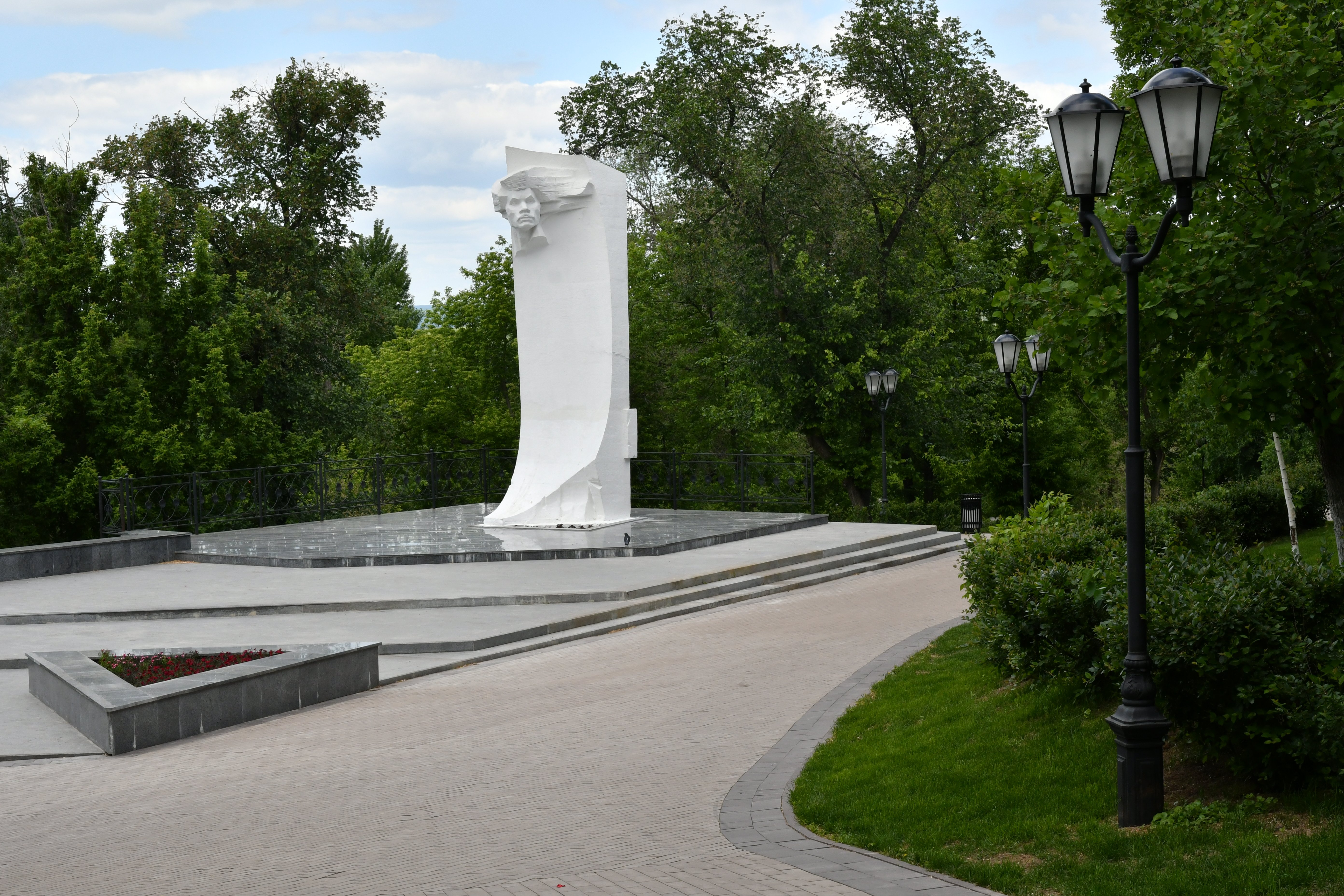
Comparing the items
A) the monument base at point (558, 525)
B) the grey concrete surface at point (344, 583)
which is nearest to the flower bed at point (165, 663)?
the grey concrete surface at point (344, 583)

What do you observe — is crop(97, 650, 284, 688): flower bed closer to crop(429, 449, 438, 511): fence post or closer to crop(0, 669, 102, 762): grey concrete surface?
crop(0, 669, 102, 762): grey concrete surface

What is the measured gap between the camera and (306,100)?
97.1 feet

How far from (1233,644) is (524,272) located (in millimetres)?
15900

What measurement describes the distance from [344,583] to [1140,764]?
39.1 feet

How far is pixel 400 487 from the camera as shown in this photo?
26125 mm

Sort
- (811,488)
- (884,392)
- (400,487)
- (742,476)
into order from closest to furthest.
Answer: (811,488)
(742,476)
(400,487)
(884,392)

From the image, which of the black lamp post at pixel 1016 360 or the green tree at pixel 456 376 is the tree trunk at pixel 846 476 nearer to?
the green tree at pixel 456 376

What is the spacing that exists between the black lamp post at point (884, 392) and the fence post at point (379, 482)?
10111mm

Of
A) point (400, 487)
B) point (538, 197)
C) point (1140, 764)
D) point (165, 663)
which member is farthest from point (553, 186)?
point (1140, 764)

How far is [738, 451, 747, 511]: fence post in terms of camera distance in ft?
81.1

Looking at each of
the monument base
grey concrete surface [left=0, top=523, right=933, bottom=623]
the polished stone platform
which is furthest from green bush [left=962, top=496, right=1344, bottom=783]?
the monument base

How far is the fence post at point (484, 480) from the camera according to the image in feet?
83.4

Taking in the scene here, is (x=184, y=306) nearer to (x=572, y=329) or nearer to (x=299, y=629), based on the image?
(x=572, y=329)

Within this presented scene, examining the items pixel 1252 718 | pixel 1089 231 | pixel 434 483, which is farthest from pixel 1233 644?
pixel 434 483
